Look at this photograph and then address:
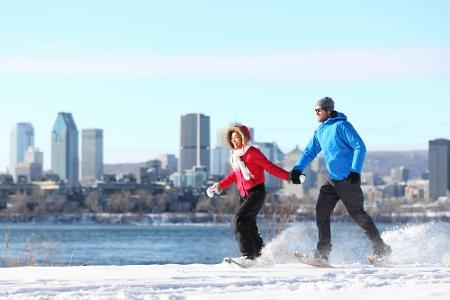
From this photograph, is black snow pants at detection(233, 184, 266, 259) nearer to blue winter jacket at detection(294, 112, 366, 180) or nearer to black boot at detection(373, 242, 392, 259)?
blue winter jacket at detection(294, 112, 366, 180)

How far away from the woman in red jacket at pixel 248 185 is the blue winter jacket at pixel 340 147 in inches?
15.5

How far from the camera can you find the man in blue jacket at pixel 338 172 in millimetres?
10625

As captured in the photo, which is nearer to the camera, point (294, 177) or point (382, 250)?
point (294, 177)

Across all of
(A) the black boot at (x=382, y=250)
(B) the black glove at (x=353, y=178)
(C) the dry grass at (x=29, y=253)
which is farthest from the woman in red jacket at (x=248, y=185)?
(C) the dry grass at (x=29, y=253)

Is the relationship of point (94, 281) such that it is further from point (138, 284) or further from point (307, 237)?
point (307, 237)

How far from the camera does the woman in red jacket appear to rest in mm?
10688

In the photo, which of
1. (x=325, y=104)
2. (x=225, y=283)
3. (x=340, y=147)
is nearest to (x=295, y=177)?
(x=340, y=147)

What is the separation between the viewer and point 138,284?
27.2 ft

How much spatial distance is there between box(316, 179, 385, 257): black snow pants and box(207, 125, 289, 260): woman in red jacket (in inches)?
19.4

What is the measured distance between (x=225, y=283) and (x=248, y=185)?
2.50 meters

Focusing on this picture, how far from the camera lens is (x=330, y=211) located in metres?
10.9

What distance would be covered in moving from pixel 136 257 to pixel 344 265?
40.4m

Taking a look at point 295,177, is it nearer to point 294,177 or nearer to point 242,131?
point 294,177

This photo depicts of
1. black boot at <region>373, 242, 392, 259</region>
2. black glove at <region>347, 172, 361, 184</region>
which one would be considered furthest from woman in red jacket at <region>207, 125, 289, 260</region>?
black boot at <region>373, 242, 392, 259</region>
